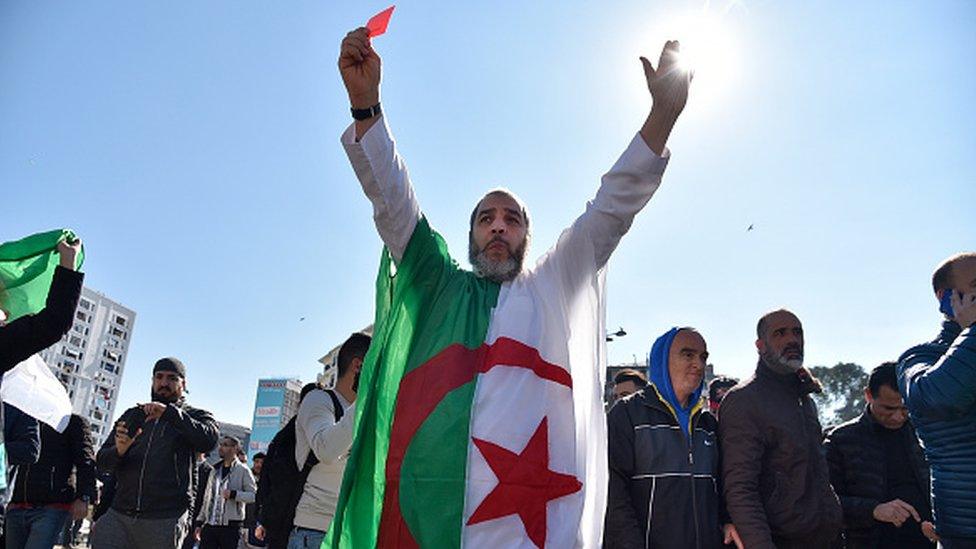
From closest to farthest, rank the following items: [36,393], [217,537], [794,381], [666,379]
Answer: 1. [666,379]
2. [794,381]
3. [36,393]
4. [217,537]

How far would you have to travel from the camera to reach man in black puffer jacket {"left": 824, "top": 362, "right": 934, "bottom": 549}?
4.13 metres

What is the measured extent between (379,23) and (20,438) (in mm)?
4350

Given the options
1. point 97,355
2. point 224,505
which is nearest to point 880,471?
point 224,505

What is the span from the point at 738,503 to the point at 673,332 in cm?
103

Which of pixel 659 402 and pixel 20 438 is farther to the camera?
pixel 20 438

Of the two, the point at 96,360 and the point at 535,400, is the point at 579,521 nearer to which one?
the point at 535,400

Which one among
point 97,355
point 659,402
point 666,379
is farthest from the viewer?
point 97,355

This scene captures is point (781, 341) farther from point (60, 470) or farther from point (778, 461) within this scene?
point (60, 470)

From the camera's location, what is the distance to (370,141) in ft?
7.09

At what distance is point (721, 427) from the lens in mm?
3846

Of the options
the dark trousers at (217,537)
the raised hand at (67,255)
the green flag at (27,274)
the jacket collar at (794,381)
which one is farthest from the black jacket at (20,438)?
the dark trousers at (217,537)

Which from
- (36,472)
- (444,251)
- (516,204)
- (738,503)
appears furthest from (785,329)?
(36,472)

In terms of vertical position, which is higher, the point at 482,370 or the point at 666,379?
the point at 666,379

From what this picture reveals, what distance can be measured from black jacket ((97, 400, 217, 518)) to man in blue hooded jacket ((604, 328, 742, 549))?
3285 millimetres
